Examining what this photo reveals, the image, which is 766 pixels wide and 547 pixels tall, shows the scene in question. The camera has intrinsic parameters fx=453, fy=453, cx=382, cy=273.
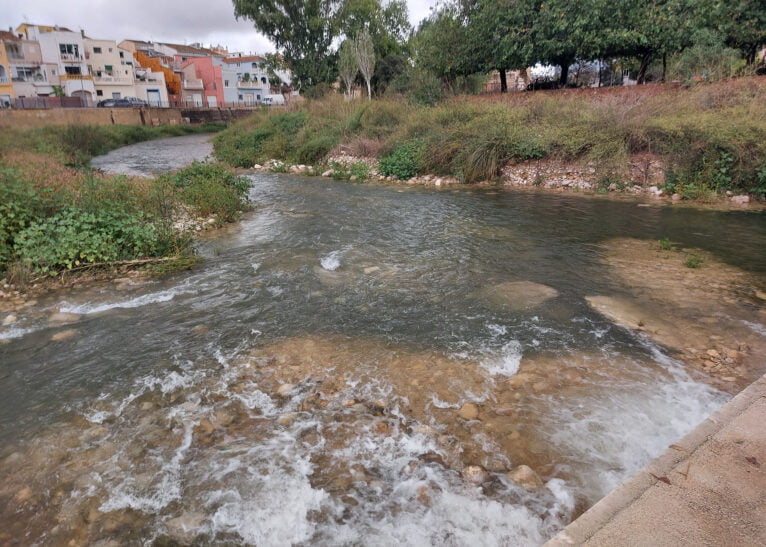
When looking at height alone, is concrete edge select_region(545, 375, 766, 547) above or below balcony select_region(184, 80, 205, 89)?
below

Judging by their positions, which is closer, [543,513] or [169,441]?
[543,513]

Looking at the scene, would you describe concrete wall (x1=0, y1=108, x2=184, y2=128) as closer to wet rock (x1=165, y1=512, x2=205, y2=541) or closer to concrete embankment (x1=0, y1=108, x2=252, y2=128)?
concrete embankment (x1=0, y1=108, x2=252, y2=128)

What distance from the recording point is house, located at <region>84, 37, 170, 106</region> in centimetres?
5106

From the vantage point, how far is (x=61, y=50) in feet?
159

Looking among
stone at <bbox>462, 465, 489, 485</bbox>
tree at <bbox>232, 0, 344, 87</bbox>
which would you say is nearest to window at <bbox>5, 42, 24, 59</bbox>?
tree at <bbox>232, 0, 344, 87</bbox>

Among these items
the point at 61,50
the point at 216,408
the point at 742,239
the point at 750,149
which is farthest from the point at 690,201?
the point at 61,50

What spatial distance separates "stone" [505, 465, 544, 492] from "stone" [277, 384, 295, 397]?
176 cm

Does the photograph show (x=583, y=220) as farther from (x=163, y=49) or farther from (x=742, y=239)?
(x=163, y=49)

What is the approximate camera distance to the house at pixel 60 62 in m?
47.5

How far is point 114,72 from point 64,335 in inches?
2351

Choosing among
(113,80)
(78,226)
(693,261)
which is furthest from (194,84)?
(693,261)

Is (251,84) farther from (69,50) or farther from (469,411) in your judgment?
(469,411)

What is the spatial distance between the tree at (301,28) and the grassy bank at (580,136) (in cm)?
1630

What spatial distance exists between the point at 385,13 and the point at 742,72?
89.4ft
